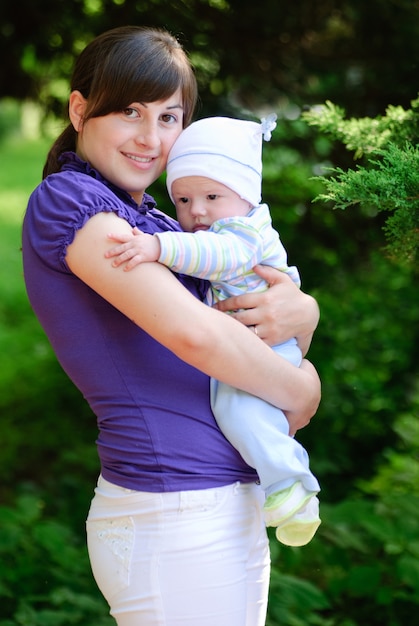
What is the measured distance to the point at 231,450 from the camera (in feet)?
6.44

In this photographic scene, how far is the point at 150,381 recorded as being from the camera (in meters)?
1.92

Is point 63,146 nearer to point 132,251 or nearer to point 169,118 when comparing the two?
point 169,118

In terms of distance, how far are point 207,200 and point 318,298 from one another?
2.44 meters

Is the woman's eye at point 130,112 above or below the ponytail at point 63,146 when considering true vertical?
above

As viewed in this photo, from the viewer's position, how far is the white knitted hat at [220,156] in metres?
2.08

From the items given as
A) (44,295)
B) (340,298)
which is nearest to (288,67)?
(340,298)

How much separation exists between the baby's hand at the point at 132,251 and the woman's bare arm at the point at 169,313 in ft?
0.04

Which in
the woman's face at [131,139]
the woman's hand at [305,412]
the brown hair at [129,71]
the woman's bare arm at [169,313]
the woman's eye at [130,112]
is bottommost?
the woman's hand at [305,412]

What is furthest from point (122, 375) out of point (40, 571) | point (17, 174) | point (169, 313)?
point (17, 174)

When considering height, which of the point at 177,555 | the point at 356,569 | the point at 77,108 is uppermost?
the point at 77,108

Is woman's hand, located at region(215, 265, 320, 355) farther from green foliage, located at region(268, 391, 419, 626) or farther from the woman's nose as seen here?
green foliage, located at region(268, 391, 419, 626)

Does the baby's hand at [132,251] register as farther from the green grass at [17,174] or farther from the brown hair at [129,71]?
the green grass at [17,174]

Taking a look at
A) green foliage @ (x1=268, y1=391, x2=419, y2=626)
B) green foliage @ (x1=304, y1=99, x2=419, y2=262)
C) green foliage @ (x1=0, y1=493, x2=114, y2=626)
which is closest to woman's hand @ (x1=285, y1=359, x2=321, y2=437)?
green foliage @ (x1=304, y1=99, x2=419, y2=262)

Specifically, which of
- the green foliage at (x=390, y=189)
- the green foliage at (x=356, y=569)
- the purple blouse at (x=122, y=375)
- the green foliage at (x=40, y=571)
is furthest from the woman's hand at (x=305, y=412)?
the green foliage at (x=40, y=571)
